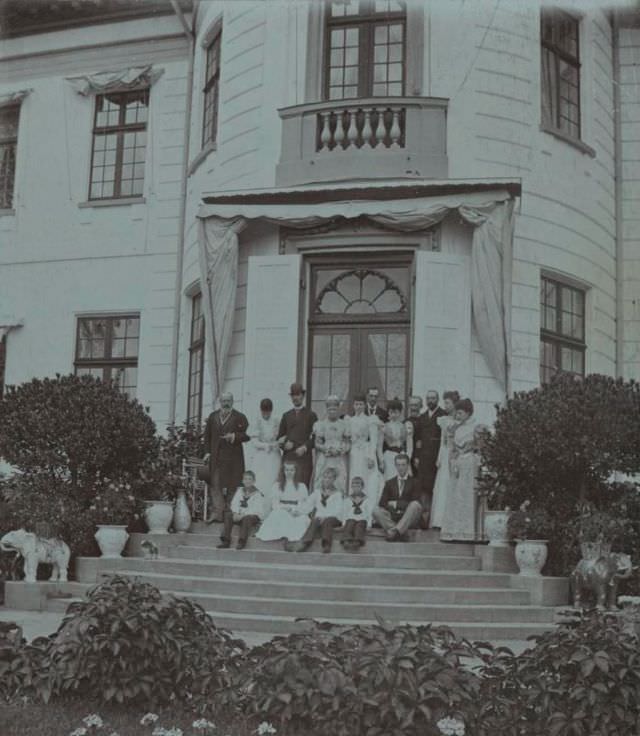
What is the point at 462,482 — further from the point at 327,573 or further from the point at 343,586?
the point at 343,586

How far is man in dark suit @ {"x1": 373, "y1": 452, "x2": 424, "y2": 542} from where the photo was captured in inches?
477

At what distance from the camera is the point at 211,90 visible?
1750 cm

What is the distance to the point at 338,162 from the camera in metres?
14.7

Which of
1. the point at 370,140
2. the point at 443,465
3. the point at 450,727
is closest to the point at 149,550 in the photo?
the point at 443,465

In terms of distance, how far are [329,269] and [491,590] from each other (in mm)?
5765

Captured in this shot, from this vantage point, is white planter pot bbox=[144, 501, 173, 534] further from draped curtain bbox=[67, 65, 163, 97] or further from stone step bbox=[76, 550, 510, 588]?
draped curtain bbox=[67, 65, 163, 97]

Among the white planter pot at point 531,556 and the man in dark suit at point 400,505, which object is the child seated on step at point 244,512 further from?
the white planter pot at point 531,556

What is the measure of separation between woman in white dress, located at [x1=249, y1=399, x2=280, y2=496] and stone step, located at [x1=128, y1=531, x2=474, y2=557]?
973mm

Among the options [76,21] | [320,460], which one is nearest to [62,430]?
[320,460]

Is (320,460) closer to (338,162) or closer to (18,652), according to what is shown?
(338,162)

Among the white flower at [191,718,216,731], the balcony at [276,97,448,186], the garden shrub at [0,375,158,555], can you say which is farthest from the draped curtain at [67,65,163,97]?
the white flower at [191,718,216,731]

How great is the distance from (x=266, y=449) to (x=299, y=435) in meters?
0.54

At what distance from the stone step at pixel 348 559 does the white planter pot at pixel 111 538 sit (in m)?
0.90

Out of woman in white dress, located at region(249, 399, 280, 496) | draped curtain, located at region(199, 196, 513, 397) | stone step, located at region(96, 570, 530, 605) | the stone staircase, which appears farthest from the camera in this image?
draped curtain, located at region(199, 196, 513, 397)
